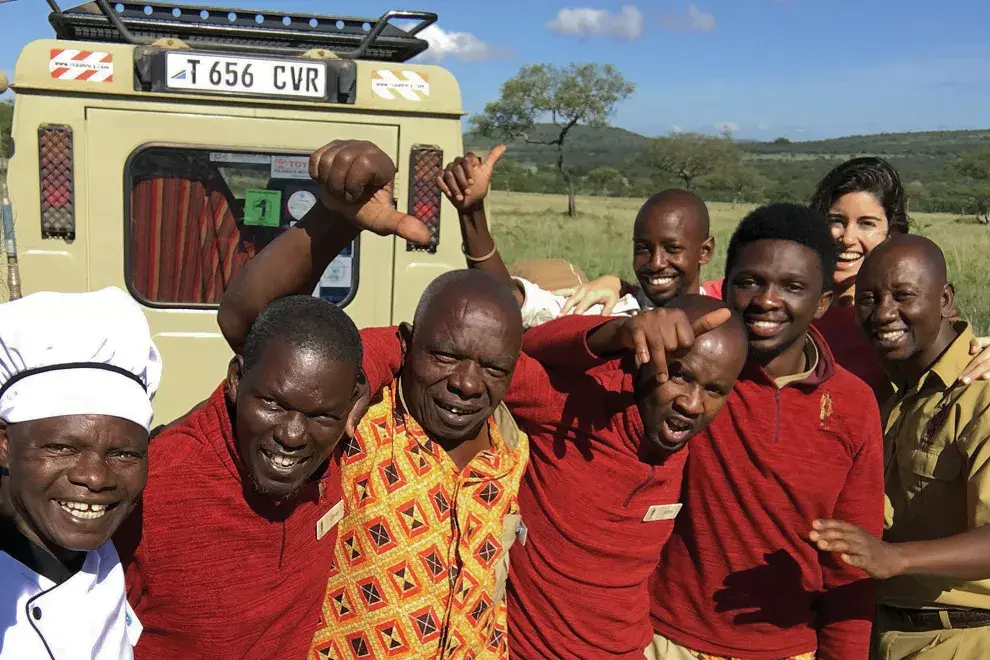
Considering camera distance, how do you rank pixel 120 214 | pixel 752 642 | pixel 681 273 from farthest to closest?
pixel 120 214
pixel 681 273
pixel 752 642

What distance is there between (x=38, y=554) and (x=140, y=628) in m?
0.29

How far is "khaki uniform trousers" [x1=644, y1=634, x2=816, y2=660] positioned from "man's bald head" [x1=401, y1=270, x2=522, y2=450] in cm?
93

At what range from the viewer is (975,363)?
256 cm

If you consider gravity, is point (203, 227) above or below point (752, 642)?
above

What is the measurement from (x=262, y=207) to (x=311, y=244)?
6.29 ft

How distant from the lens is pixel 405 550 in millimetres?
2088

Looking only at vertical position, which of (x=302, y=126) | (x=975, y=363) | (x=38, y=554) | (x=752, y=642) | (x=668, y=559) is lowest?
(x=752, y=642)

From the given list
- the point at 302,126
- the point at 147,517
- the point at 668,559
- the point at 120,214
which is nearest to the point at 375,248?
the point at 302,126

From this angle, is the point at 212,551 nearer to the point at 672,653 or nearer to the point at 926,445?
the point at 672,653

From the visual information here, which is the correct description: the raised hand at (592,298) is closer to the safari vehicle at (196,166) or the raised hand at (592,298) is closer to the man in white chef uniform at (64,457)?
the safari vehicle at (196,166)

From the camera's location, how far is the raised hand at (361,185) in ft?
6.49

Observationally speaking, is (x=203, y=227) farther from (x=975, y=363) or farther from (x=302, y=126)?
(x=975, y=363)

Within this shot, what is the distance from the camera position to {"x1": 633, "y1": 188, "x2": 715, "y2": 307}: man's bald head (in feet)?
10.1

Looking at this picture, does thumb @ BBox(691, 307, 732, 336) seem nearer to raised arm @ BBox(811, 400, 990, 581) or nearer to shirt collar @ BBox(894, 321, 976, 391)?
raised arm @ BBox(811, 400, 990, 581)
